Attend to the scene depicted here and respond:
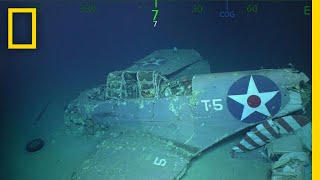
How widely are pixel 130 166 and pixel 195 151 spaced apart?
0.39 m

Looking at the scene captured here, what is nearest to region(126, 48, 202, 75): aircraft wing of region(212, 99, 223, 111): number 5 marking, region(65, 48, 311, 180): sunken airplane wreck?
region(65, 48, 311, 180): sunken airplane wreck

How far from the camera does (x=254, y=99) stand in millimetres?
2521

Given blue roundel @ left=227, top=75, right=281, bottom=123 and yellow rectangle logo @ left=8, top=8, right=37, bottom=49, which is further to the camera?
yellow rectangle logo @ left=8, top=8, right=37, bottom=49

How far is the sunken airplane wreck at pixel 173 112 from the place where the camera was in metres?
2.50

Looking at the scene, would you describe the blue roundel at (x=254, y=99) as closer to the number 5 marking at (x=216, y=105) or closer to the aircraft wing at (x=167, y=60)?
the number 5 marking at (x=216, y=105)

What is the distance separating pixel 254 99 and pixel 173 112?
48cm

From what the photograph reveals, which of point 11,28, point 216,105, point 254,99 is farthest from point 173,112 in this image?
point 11,28

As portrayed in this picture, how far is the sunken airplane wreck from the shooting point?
2496 millimetres

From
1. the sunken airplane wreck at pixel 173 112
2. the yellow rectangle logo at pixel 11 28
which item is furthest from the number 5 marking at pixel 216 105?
the yellow rectangle logo at pixel 11 28

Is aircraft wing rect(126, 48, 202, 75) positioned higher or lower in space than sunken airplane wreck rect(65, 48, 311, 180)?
higher

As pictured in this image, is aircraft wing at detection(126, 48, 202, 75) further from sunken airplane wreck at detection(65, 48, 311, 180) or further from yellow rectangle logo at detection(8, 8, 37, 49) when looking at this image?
yellow rectangle logo at detection(8, 8, 37, 49)

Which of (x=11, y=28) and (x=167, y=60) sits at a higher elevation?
(x=11, y=28)

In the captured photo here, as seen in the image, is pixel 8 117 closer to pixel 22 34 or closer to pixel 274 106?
pixel 22 34

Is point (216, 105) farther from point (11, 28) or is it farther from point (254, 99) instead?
point (11, 28)
